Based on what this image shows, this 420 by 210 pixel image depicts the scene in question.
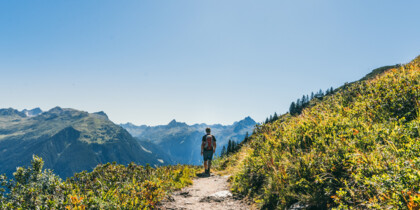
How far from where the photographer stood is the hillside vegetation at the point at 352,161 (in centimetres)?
346

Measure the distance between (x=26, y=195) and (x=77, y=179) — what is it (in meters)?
2.32

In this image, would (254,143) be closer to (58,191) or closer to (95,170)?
(95,170)

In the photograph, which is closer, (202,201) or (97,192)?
(97,192)

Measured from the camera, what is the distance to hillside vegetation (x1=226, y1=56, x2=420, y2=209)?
136 inches

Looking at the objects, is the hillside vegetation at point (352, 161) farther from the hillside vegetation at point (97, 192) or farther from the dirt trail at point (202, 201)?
the hillside vegetation at point (97, 192)

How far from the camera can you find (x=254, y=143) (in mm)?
10695

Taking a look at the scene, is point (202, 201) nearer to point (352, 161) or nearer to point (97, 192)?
point (97, 192)

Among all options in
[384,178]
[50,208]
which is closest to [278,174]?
[384,178]

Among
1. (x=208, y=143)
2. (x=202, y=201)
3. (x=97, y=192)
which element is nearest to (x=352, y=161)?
(x=202, y=201)

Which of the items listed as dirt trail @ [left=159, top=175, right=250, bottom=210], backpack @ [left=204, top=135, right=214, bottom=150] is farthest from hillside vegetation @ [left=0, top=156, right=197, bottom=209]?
backpack @ [left=204, top=135, right=214, bottom=150]

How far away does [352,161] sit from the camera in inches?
168

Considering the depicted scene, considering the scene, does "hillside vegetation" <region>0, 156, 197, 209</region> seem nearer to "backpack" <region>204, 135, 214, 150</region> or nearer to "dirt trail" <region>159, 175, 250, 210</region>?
"dirt trail" <region>159, 175, 250, 210</region>

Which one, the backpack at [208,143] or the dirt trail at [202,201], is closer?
the dirt trail at [202,201]

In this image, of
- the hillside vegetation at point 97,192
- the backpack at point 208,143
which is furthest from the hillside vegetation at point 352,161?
the backpack at point 208,143
